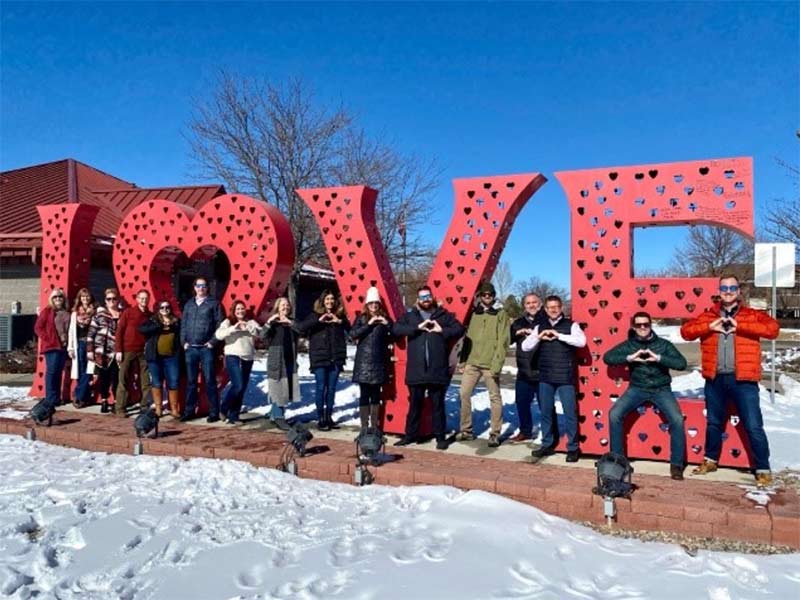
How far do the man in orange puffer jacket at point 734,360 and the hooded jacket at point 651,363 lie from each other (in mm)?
207

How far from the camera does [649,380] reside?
530 centimetres

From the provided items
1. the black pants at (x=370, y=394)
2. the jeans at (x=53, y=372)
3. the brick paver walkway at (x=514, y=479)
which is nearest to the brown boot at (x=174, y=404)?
the brick paver walkway at (x=514, y=479)

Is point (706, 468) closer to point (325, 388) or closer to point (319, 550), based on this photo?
point (319, 550)

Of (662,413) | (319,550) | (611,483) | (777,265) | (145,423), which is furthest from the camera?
(777,265)

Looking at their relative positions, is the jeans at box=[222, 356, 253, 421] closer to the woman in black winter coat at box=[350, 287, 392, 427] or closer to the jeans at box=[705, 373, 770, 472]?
the woman in black winter coat at box=[350, 287, 392, 427]

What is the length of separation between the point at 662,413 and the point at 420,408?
2.34 metres

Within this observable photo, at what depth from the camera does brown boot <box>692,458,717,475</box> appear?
525 centimetres

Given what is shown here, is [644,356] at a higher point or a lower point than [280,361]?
higher

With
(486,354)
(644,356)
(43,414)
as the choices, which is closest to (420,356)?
(486,354)

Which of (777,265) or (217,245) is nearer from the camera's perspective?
(217,245)

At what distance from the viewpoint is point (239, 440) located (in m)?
6.42

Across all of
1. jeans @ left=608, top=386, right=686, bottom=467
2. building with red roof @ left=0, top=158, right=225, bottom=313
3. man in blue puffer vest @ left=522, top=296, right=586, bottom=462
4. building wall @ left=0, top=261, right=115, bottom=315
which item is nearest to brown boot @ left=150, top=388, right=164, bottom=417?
man in blue puffer vest @ left=522, top=296, right=586, bottom=462

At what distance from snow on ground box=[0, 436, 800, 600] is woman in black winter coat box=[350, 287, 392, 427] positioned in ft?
4.65

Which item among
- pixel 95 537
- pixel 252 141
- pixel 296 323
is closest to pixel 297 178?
pixel 252 141
